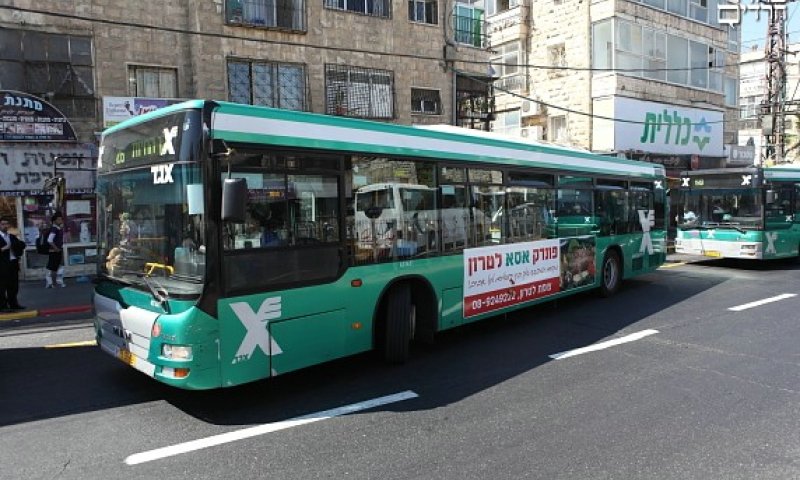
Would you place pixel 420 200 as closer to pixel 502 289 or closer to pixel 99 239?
pixel 502 289

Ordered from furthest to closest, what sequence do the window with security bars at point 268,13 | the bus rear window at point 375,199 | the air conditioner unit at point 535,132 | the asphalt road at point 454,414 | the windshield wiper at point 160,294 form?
the air conditioner unit at point 535,132 < the window with security bars at point 268,13 < the bus rear window at point 375,199 < the windshield wiper at point 160,294 < the asphalt road at point 454,414

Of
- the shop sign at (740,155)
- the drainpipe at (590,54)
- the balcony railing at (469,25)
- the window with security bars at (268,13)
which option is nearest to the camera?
the window with security bars at (268,13)

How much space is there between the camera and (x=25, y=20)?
13.6m

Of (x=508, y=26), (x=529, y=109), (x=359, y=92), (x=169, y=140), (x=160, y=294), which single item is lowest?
(x=160, y=294)

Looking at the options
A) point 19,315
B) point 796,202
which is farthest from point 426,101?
point 19,315

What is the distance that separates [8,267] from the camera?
10.5m

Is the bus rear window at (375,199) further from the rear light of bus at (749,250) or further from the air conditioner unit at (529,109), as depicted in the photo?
the air conditioner unit at (529,109)

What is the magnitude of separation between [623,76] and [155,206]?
23873 mm

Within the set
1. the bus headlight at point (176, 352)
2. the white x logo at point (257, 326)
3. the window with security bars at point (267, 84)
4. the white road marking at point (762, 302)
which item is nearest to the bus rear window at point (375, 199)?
the white x logo at point (257, 326)

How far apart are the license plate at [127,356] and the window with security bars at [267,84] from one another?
11.7 m

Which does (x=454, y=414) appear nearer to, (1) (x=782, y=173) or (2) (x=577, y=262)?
(2) (x=577, y=262)

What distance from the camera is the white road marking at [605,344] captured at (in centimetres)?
690

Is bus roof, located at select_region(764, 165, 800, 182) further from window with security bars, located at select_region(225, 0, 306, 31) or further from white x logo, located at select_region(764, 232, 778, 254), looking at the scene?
window with security bars, located at select_region(225, 0, 306, 31)

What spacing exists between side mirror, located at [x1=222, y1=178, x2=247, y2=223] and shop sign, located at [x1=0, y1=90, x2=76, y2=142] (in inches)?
478
